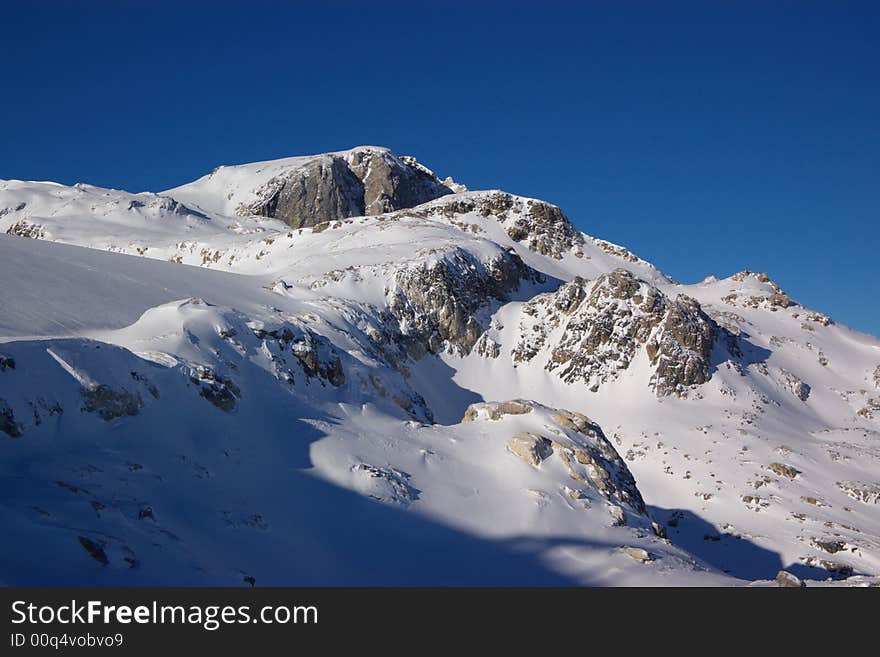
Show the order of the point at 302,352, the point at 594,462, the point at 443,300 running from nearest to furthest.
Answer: the point at 594,462 < the point at 302,352 < the point at 443,300

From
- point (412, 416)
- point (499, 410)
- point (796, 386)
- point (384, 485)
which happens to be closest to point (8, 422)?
point (384, 485)

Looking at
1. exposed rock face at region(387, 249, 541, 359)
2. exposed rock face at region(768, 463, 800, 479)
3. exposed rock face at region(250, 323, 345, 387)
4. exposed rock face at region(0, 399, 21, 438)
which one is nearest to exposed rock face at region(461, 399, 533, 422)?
exposed rock face at region(250, 323, 345, 387)

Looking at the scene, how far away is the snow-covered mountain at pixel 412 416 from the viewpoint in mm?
15211

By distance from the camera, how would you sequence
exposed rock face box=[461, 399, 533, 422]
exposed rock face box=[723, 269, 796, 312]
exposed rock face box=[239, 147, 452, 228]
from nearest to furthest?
1. exposed rock face box=[461, 399, 533, 422]
2. exposed rock face box=[723, 269, 796, 312]
3. exposed rock face box=[239, 147, 452, 228]

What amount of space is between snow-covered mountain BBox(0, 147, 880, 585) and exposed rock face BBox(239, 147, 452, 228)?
24194mm

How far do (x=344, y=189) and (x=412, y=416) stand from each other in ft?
238

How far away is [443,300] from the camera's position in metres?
49.4

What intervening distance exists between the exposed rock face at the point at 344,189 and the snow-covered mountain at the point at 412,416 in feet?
79.4

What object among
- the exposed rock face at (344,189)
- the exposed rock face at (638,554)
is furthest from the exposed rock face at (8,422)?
the exposed rock face at (344,189)

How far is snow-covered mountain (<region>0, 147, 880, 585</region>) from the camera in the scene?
1521 centimetres

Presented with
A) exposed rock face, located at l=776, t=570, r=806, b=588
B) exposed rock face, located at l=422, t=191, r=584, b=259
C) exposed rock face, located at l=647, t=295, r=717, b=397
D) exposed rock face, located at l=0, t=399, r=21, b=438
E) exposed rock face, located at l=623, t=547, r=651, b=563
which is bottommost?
exposed rock face, located at l=776, t=570, r=806, b=588

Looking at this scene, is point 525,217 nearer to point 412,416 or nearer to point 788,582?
point 412,416

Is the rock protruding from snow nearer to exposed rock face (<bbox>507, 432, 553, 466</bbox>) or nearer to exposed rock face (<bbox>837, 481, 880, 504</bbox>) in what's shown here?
exposed rock face (<bbox>507, 432, 553, 466</bbox>)

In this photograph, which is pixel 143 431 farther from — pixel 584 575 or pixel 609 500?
pixel 609 500
